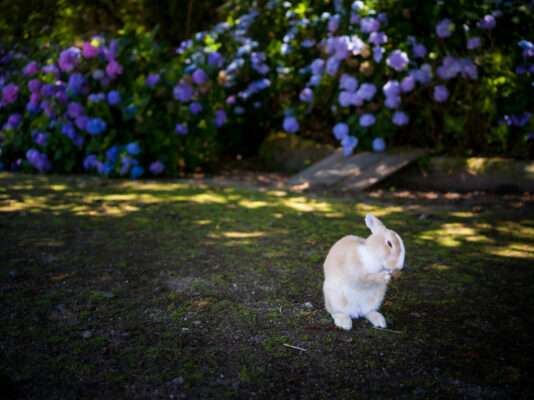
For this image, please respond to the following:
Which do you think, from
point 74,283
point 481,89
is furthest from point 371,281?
point 481,89

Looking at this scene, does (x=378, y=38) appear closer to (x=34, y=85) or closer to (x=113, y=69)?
(x=113, y=69)

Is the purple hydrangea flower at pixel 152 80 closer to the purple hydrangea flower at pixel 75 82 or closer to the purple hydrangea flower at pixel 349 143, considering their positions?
the purple hydrangea flower at pixel 75 82

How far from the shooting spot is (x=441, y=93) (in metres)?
5.28

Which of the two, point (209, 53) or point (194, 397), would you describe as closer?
point (194, 397)

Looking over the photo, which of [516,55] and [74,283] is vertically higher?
[516,55]

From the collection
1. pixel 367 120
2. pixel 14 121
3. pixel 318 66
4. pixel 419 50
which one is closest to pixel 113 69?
pixel 14 121

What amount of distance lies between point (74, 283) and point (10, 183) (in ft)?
12.4

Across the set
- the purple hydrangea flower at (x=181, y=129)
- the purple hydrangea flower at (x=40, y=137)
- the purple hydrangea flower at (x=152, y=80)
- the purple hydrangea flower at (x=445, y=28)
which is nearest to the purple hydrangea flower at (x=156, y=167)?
the purple hydrangea flower at (x=181, y=129)

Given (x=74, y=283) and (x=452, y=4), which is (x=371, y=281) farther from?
(x=452, y=4)

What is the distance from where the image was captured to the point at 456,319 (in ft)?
7.66

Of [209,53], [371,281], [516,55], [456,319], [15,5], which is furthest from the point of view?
[15,5]

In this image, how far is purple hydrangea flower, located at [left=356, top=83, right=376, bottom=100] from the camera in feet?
18.1

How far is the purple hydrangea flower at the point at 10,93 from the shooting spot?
21.7ft

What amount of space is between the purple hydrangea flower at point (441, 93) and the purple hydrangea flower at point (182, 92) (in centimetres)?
300
